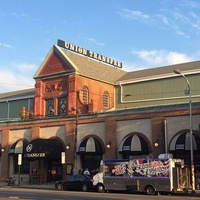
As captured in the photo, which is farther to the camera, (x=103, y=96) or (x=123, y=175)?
(x=103, y=96)

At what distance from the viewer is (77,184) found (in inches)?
1272

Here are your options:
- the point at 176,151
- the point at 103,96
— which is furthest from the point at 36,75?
the point at 176,151

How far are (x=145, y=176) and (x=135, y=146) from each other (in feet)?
27.6

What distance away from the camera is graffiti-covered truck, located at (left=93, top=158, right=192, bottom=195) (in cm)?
2780

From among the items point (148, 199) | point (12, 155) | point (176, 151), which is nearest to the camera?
point (148, 199)

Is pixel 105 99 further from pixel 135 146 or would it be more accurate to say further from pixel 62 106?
pixel 135 146

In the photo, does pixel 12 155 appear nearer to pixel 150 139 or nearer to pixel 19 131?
pixel 19 131

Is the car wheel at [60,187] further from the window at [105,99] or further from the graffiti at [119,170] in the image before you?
the window at [105,99]

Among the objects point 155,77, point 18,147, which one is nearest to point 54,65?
point 18,147

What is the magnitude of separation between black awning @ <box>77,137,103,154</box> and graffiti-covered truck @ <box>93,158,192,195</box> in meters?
8.23

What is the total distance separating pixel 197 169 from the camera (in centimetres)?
3400

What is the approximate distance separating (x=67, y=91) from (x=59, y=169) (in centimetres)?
941

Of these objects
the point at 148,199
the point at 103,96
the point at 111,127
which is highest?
the point at 103,96

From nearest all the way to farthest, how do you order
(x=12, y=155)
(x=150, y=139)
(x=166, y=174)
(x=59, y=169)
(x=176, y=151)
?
(x=166, y=174) → (x=176, y=151) → (x=150, y=139) → (x=59, y=169) → (x=12, y=155)
